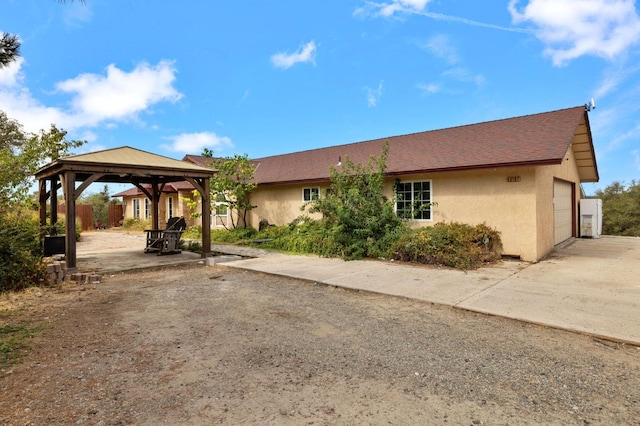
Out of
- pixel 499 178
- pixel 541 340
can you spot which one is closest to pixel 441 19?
pixel 499 178

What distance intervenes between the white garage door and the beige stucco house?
36 millimetres

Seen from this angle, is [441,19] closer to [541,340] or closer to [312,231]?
[312,231]

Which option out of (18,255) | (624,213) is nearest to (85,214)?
(18,255)

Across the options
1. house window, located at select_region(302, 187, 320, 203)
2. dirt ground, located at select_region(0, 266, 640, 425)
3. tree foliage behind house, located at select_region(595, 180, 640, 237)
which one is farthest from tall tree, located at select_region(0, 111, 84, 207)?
tree foliage behind house, located at select_region(595, 180, 640, 237)

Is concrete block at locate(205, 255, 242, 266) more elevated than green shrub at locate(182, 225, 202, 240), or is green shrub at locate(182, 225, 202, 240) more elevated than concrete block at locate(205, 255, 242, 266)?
green shrub at locate(182, 225, 202, 240)

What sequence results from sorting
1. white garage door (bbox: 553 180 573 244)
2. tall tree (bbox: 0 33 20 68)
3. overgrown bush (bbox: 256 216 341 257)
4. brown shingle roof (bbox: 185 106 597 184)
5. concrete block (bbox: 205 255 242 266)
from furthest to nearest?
white garage door (bbox: 553 180 573 244)
overgrown bush (bbox: 256 216 341 257)
concrete block (bbox: 205 255 242 266)
brown shingle roof (bbox: 185 106 597 184)
tall tree (bbox: 0 33 20 68)

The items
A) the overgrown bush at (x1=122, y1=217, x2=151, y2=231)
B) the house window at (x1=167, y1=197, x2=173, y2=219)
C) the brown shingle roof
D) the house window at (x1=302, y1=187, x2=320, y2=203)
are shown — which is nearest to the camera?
the brown shingle roof

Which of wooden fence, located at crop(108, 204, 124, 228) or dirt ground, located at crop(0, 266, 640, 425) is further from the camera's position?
wooden fence, located at crop(108, 204, 124, 228)

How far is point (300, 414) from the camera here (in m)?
2.55

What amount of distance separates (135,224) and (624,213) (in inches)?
1254

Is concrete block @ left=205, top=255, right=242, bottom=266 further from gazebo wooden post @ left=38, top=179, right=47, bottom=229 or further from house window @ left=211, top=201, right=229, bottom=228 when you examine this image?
house window @ left=211, top=201, right=229, bottom=228

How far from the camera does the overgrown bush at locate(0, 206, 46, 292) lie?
21.3 feet

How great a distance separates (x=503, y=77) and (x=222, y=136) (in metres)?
16.2

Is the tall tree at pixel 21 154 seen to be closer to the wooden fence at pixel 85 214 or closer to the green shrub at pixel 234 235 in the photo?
the wooden fence at pixel 85 214
